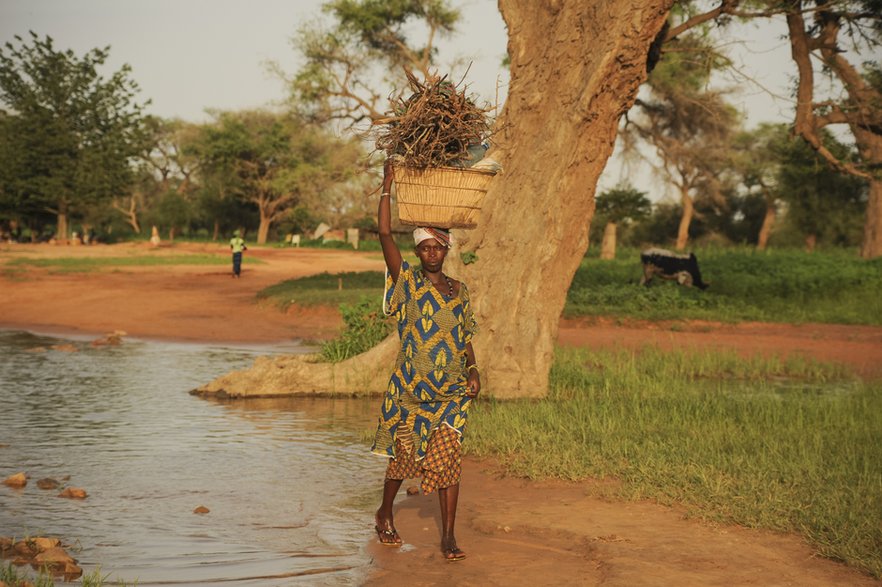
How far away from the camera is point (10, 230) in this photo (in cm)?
5566

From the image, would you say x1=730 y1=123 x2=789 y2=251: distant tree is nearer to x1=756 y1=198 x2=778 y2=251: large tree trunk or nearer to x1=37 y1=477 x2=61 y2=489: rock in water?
x1=756 y1=198 x2=778 y2=251: large tree trunk

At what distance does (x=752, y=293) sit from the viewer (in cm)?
2288

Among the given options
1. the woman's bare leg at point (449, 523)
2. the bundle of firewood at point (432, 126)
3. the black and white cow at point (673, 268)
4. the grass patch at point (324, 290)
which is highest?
the bundle of firewood at point (432, 126)

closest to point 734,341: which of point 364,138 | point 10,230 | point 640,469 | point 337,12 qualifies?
point 640,469

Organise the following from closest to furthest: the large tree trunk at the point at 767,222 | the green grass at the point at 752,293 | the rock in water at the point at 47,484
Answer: the rock in water at the point at 47,484, the green grass at the point at 752,293, the large tree trunk at the point at 767,222

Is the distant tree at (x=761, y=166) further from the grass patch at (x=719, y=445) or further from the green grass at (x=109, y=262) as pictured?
the grass patch at (x=719, y=445)

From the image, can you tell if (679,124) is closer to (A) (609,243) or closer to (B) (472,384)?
(A) (609,243)

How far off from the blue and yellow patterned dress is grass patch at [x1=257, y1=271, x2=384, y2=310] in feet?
44.7

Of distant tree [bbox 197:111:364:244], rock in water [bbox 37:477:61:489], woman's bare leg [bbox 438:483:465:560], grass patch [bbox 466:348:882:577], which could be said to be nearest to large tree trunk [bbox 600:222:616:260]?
grass patch [bbox 466:348:882:577]

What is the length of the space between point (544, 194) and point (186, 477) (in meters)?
5.14

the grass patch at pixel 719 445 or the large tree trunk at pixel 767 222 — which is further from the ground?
the large tree trunk at pixel 767 222

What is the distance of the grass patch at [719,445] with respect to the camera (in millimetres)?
5855

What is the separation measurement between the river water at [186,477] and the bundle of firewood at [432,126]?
217 cm

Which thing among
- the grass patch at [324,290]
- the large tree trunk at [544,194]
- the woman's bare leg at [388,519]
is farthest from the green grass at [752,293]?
the woman's bare leg at [388,519]
